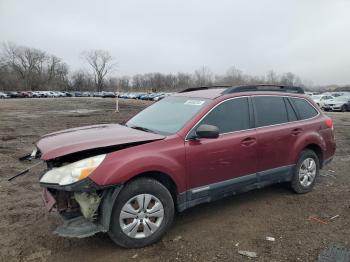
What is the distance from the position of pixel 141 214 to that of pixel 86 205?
2.02 feet

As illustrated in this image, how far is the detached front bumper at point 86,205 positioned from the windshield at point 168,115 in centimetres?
114

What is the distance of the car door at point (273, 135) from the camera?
196 inches

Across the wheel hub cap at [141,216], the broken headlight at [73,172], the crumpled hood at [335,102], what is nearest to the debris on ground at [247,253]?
the wheel hub cap at [141,216]

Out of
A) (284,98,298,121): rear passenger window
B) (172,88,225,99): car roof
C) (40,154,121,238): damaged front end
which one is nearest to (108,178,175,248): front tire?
(40,154,121,238): damaged front end

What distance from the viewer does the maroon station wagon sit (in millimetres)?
3588

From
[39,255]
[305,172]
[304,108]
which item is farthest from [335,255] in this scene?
[39,255]

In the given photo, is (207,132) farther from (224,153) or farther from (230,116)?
(230,116)

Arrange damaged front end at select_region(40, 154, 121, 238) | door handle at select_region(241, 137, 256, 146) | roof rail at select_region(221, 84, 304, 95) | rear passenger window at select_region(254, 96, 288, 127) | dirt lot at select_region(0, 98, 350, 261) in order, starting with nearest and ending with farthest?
damaged front end at select_region(40, 154, 121, 238), dirt lot at select_region(0, 98, 350, 261), door handle at select_region(241, 137, 256, 146), roof rail at select_region(221, 84, 304, 95), rear passenger window at select_region(254, 96, 288, 127)

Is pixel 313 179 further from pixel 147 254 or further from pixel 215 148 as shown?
pixel 147 254

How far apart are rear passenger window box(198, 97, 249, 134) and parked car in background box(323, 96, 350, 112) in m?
27.9

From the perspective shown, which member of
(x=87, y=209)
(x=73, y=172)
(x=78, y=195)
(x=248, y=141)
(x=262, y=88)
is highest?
(x=262, y=88)

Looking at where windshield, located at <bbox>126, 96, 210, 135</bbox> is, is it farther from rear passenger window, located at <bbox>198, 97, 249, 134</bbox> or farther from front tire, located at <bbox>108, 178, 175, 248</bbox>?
front tire, located at <bbox>108, 178, 175, 248</bbox>

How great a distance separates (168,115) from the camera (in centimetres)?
481

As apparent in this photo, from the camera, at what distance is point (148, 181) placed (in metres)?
3.81
